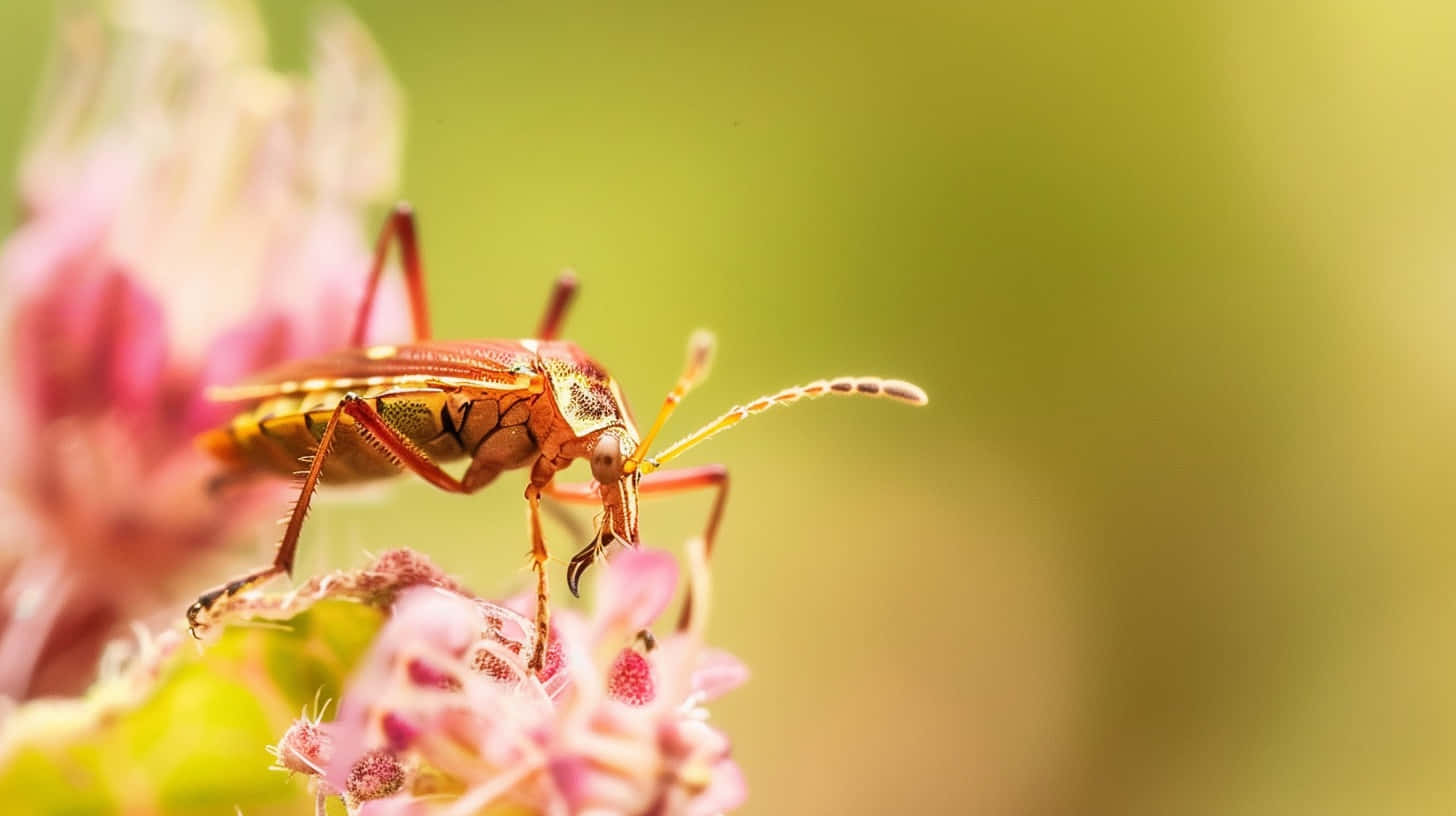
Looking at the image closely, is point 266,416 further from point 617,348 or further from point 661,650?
point 617,348

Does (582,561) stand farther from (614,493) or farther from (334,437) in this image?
(334,437)

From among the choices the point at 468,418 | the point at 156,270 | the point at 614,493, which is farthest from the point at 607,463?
the point at 156,270

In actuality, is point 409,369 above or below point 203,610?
above

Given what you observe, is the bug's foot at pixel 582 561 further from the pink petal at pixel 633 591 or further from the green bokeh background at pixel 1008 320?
the green bokeh background at pixel 1008 320

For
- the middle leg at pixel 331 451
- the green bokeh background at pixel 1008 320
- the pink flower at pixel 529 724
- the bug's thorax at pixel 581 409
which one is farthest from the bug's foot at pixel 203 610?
the green bokeh background at pixel 1008 320

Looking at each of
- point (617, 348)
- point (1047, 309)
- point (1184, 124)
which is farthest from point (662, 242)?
point (1184, 124)

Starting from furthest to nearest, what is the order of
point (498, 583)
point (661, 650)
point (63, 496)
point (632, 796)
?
point (498, 583)
point (63, 496)
point (661, 650)
point (632, 796)

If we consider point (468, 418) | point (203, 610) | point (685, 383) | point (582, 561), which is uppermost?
point (685, 383)
